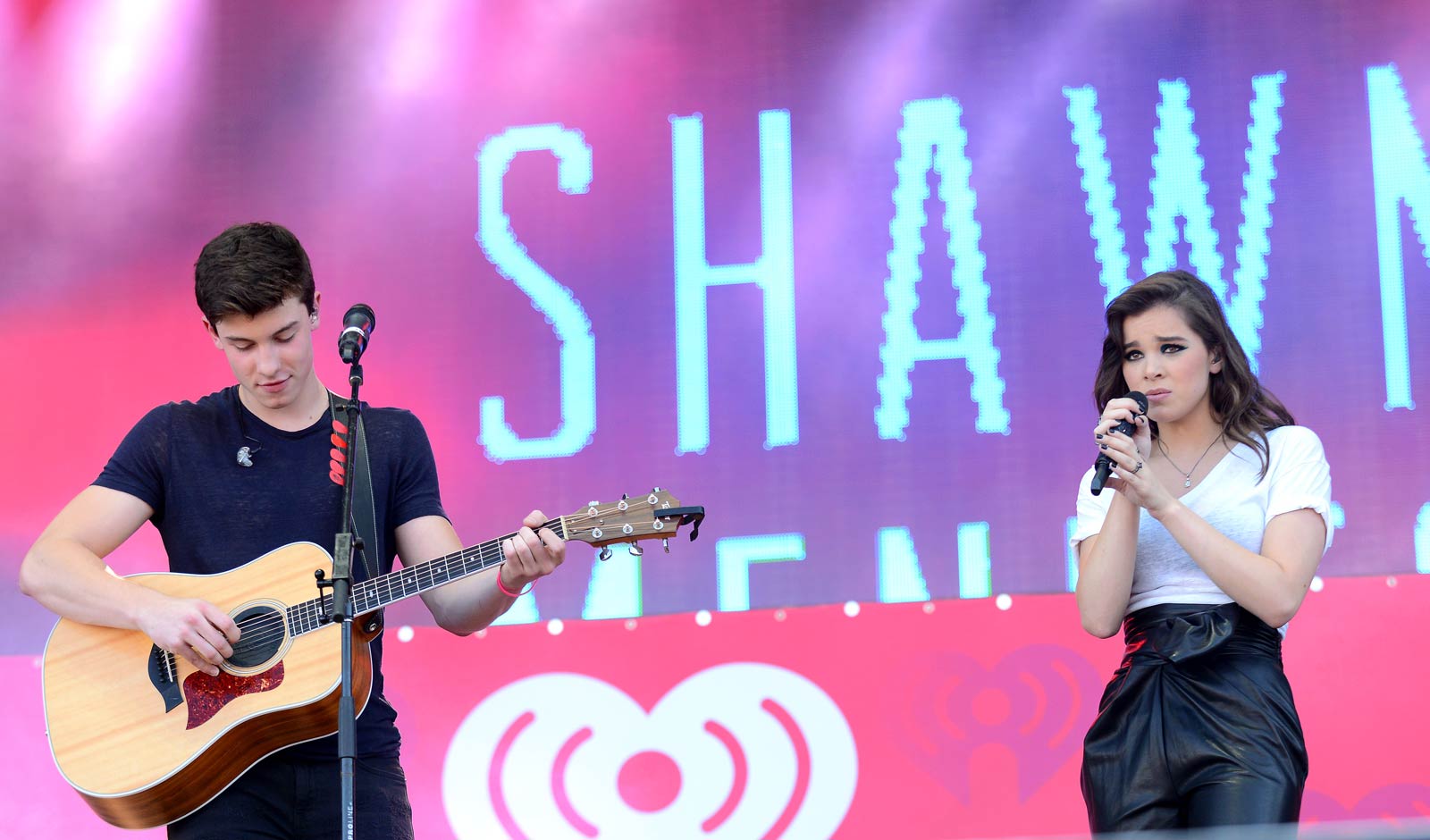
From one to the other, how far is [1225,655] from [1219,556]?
0.61ft

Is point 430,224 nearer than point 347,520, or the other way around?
point 347,520

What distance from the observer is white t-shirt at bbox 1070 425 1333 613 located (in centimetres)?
269

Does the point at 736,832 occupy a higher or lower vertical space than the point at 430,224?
lower

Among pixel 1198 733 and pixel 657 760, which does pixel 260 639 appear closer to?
pixel 657 760

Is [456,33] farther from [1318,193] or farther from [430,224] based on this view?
[1318,193]

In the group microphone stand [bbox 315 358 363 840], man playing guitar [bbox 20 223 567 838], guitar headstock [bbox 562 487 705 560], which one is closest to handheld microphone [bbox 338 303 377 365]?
microphone stand [bbox 315 358 363 840]

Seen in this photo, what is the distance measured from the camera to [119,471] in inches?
113

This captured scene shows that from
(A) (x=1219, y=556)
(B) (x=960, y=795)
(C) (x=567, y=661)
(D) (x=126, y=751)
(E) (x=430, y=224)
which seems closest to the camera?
(A) (x=1219, y=556)

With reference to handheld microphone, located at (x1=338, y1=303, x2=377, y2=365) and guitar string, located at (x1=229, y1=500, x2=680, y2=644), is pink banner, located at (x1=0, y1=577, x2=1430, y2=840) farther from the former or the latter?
handheld microphone, located at (x1=338, y1=303, x2=377, y2=365)

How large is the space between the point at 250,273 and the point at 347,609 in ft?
2.28

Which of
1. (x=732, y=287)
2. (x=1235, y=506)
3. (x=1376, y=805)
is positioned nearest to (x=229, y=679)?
(x=1235, y=506)

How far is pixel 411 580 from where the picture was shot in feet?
9.16

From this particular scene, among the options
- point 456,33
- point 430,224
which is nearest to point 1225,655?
point 430,224

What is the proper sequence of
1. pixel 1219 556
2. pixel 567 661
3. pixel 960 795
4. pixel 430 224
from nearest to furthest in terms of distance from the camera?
pixel 1219 556 < pixel 960 795 < pixel 567 661 < pixel 430 224
